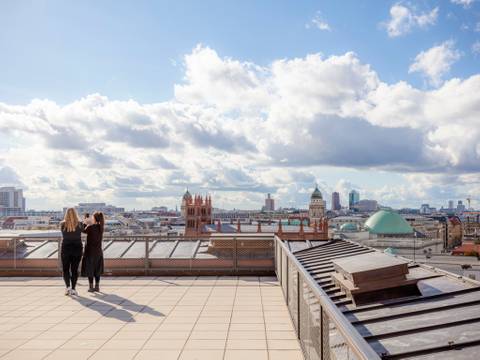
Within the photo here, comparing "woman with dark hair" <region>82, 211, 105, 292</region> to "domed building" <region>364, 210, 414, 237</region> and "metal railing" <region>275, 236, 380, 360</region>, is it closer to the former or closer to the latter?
"metal railing" <region>275, 236, 380, 360</region>

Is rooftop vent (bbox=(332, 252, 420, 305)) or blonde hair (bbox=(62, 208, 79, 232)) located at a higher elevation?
blonde hair (bbox=(62, 208, 79, 232))

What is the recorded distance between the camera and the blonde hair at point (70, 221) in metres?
9.17

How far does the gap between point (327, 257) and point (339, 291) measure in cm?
411

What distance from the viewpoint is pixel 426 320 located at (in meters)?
4.98

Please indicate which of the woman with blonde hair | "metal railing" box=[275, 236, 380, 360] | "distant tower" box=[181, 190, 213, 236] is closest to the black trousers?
the woman with blonde hair

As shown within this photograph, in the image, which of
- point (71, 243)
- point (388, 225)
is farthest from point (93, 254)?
point (388, 225)

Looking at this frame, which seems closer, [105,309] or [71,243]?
[105,309]

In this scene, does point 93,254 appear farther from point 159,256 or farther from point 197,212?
point 197,212

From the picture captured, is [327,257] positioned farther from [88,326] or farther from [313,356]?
[313,356]

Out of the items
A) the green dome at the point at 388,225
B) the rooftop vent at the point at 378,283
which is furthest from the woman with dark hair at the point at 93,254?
the green dome at the point at 388,225

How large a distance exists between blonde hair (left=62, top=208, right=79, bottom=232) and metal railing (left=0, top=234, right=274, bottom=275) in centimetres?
322

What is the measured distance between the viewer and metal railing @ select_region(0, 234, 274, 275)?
12.1m

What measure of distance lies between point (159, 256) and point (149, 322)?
18.6 ft

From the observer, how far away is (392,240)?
114 m
